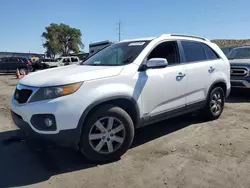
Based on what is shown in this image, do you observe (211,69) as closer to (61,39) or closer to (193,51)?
(193,51)

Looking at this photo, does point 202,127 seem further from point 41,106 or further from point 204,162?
point 41,106

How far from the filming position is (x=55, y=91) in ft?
10.7

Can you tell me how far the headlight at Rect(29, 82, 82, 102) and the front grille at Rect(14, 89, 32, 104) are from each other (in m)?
0.23

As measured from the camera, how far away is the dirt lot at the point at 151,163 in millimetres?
3180

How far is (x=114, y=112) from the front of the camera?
3.60m

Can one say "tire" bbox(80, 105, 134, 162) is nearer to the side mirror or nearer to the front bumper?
the front bumper

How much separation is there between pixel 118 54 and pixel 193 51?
5.22 ft

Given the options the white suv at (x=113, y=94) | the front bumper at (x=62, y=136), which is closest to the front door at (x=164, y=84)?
the white suv at (x=113, y=94)

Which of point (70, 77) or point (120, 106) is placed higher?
point (70, 77)

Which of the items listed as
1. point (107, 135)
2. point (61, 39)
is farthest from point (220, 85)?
point (61, 39)

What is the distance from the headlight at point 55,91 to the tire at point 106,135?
1.45ft

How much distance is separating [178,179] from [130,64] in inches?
68.9

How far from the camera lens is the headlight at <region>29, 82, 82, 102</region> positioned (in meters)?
3.27

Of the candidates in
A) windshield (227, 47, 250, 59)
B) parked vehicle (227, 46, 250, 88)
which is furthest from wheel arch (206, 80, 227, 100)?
windshield (227, 47, 250, 59)
